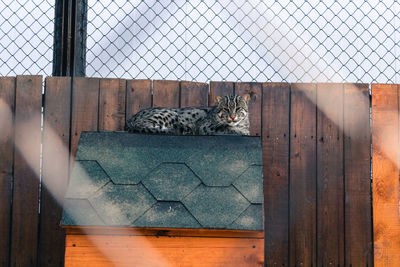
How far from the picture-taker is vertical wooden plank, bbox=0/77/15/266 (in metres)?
4.39

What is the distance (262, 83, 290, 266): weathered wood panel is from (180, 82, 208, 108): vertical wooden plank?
1.79ft

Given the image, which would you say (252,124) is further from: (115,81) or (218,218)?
(218,218)

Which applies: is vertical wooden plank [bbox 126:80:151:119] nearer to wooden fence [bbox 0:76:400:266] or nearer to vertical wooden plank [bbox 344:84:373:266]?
wooden fence [bbox 0:76:400:266]

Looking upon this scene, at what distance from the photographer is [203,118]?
4.41 metres

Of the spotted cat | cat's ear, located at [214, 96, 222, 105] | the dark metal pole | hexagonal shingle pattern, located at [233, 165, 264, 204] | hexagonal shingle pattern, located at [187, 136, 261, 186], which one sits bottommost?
hexagonal shingle pattern, located at [233, 165, 264, 204]

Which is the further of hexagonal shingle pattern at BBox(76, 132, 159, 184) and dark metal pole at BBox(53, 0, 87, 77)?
dark metal pole at BBox(53, 0, 87, 77)

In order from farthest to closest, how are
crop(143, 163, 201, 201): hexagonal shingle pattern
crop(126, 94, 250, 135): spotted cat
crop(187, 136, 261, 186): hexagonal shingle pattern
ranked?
crop(126, 94, 250, 135): spotted cat
crop(187, 136, 261, 186): hexagonal shingle pattern
crop(143, 163, 201, 201): hexagonal shingle pattern

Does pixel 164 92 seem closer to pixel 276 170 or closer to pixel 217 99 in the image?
pixel 217 99

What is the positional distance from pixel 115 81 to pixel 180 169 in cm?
162

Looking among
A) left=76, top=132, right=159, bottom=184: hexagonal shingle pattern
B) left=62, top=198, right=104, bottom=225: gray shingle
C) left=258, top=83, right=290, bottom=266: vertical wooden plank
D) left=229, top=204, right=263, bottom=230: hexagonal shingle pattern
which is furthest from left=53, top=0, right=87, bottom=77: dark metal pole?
left=229, top=204, right=263, bottom=230: hexagonal shingle pattern

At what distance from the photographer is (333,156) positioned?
4.51m

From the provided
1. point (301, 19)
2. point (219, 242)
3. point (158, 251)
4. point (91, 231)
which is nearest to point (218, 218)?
point (219, 242)

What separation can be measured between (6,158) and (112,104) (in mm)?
1039

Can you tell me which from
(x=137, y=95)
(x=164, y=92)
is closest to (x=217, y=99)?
(x=164, y=92)
